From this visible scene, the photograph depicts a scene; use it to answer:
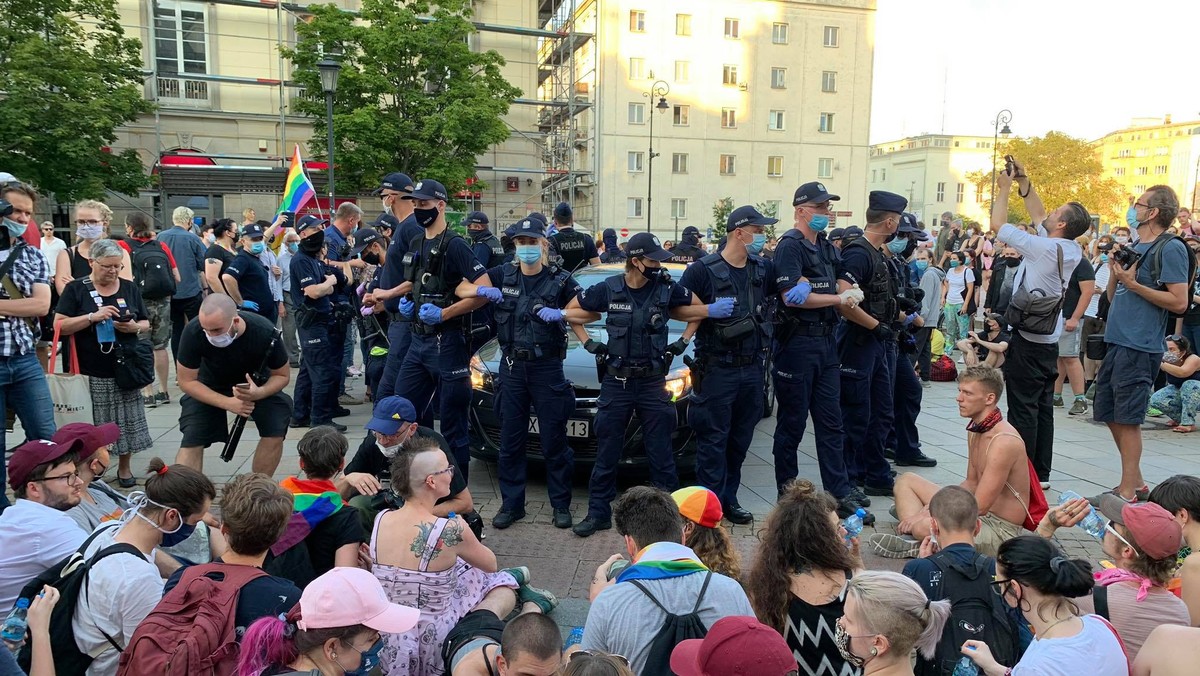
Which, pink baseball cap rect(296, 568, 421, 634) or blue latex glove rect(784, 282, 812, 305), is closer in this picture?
pink baseball cap rect(296, 568, 421, 634)

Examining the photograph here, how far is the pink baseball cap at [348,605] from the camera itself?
2418mm

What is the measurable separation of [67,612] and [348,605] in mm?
1212

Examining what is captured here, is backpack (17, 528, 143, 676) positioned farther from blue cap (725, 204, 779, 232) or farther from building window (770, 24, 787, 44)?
building window (770, 24, 787, 44)

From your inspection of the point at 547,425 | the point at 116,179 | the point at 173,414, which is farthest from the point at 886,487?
the point at 116,179

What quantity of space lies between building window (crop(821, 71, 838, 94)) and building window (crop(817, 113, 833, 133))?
1477mm

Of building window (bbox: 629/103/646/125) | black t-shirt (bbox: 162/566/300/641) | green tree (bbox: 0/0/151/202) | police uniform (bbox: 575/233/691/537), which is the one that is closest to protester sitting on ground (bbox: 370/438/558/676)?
black t-shirt (bbox: 162/566/300/641)

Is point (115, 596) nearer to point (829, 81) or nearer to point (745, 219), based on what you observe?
point (745, 219)

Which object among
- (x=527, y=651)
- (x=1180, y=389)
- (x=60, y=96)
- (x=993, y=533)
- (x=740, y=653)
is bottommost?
(x=1180, y=389)

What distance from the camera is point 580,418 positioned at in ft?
19.2

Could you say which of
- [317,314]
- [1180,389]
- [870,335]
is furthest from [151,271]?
[1180,389]

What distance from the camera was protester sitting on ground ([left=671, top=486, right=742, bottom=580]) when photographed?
3314 mm

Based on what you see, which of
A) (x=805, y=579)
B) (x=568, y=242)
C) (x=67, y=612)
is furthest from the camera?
(x=568, y=242)

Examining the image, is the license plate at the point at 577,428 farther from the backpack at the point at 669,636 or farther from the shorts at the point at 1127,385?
the shorts at the point at 1127,385

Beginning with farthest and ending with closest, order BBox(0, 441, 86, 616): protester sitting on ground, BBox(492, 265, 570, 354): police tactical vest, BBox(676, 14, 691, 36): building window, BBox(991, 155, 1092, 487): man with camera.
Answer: BBox(676, 14, 691, 36): building window
BBox(991, 155, 1092, 487): man with camera
BBox(492, 265, 570, 354): police tactical vest
BBox(0, 441, 86, 616): protester sitting on ground
